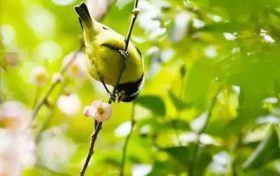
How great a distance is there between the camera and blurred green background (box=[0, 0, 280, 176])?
550mm

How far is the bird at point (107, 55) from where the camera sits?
2.47 ft

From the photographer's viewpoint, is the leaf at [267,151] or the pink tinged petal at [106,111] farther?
the leaf at [267,151]

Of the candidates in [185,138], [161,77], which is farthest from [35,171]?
[161,77]

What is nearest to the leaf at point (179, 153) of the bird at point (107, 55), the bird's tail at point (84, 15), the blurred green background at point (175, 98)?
the blurred green background at point (175, 98)

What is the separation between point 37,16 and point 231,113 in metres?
0.60

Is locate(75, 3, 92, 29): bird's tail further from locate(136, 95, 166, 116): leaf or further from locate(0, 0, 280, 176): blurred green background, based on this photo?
locate(136, 95, 166, 116): leaf

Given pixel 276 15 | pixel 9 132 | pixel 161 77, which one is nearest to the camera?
pixel 276 15

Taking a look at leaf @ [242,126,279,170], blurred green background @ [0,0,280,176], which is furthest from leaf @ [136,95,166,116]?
leaf @ [242,126,279,170]

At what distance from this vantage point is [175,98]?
894mm

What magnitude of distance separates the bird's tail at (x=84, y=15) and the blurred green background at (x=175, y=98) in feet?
0.04

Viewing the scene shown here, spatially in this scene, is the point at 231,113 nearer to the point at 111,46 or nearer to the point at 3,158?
the point at 111,46

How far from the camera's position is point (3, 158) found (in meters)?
0.67

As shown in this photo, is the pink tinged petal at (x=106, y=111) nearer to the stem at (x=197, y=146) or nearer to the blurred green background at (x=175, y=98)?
the blurred green background at (x=175, y=98)

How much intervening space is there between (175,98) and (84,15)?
216 millimetres
